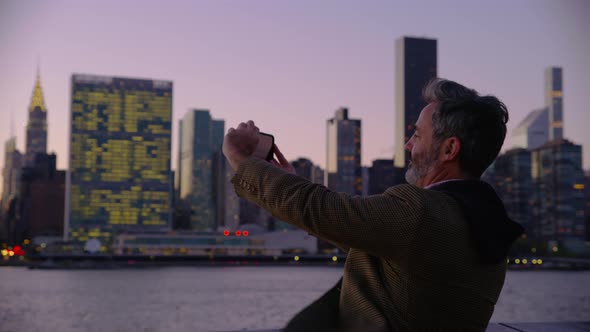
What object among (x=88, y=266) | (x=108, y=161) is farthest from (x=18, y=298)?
(x=108, y=161)

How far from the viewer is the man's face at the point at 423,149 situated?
1.81 m

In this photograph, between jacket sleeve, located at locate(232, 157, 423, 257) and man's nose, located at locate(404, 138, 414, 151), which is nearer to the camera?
jacket sleeve, located at locate(232, 157, 423, 257)

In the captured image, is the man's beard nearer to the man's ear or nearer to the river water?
the man's ear

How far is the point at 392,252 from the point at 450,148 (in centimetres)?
40

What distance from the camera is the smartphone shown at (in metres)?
1.69

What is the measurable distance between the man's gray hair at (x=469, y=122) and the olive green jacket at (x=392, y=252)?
0.23 meters

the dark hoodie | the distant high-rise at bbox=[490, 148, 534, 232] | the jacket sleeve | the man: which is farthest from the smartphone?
the distant high-rise at bbox=[490, 148, 534, 232]

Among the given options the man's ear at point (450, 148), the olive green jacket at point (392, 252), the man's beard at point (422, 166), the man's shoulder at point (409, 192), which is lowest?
the olive green jacket at point (392, 252)

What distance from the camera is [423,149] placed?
182 cm

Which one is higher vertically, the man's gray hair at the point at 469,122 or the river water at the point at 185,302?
the man's gray hair at the point at 469,122

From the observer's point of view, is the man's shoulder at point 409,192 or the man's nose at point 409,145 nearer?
the man's shoulder at point 409,192

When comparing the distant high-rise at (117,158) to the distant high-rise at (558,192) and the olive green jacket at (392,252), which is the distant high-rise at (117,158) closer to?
the distant high-rise at (558,192)

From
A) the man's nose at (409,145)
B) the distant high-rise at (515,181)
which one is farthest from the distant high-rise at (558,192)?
the man's nose at (409,145)

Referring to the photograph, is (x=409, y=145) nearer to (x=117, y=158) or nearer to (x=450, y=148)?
(x=450, y=148)
